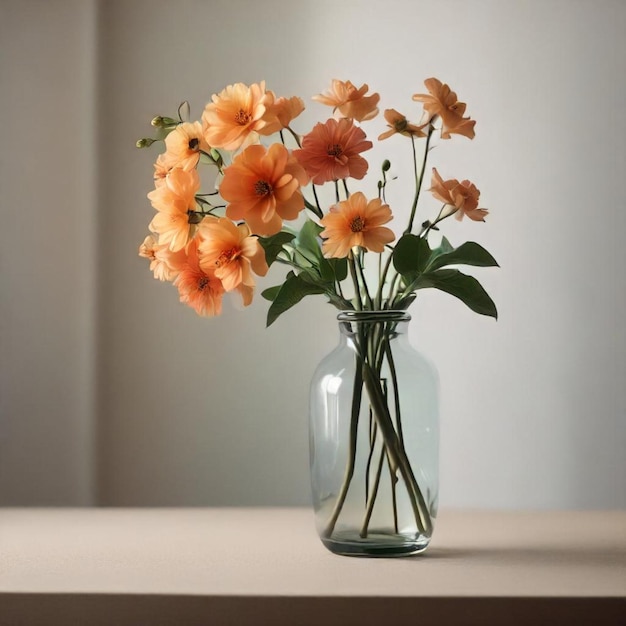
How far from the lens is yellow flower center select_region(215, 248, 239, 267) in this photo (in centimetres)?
86

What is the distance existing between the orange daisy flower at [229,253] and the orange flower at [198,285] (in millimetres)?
33

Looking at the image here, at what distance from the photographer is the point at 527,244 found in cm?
150

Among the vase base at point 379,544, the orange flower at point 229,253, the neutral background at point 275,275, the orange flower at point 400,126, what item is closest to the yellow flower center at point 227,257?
the orange flower at point 229,253

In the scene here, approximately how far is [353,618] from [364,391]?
26 centimetres

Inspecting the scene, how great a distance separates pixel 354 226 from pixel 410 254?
0.08m

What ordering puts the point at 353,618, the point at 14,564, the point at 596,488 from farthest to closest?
the point at 596,488 < the point at 14,564 < the point at 353,618

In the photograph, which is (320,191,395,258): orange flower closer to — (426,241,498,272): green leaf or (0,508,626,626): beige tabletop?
(426,241,498,272): green leaf

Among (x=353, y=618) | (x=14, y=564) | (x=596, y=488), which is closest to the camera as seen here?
(x=353, y=618)

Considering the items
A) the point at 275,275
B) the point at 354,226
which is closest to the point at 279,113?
the point at 354,226

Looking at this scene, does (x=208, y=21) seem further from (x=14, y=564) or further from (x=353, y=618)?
(x=353, y=618)

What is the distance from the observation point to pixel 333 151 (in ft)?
2.91

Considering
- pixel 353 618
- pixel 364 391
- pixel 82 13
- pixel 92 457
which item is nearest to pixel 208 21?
pixel 82 13

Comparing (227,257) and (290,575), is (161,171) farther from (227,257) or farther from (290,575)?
(290,575)

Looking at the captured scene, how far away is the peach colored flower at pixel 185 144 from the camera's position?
0.91m
